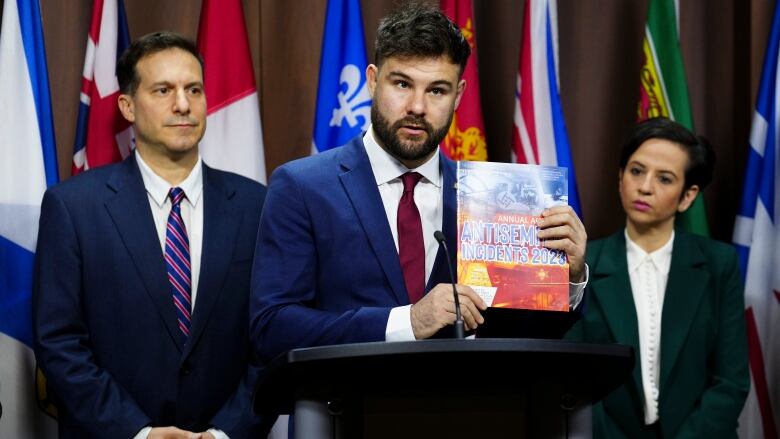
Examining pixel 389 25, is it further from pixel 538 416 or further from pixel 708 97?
pixel 708 97

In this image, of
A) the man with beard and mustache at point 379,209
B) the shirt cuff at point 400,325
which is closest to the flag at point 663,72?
the man with beard and mustache at point 379,209

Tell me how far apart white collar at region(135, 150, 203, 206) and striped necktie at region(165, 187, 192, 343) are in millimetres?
108

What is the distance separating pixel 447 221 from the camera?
2.50 meters

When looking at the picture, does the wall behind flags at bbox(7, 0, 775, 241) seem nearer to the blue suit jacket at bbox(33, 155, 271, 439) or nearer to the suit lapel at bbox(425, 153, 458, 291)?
the blue suit jacket at bbox(33, 155, 271, 439)

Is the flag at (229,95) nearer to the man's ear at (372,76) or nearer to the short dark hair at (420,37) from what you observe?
the man's ear at (372,76)

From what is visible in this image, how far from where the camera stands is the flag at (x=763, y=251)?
413 centimetres

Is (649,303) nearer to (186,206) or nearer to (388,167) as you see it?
(388,167)

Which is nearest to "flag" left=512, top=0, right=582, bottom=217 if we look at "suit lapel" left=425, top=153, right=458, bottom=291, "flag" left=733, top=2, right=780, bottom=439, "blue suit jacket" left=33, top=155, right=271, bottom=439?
"flag" left=733, top=2, right=780, bottom=439

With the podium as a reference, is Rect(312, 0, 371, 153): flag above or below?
above

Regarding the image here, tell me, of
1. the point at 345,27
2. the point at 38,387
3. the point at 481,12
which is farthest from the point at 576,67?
the point at 38,387

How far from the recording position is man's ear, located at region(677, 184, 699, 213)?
383 cm

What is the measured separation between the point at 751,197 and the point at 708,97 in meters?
0.64

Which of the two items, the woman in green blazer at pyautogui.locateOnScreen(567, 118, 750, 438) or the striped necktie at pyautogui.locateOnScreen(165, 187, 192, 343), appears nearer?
the striped necktie at pyautogui.locateOnScreen(165, 187, 192, 343)

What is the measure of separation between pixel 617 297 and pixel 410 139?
4.73 ft
